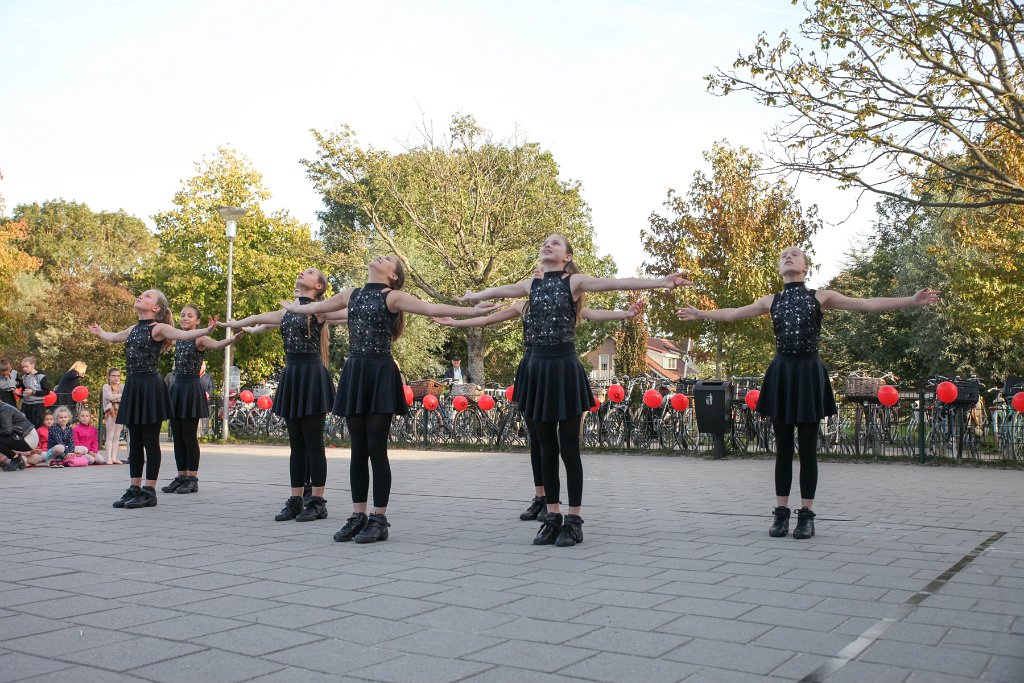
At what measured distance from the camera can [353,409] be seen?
672 centimetres

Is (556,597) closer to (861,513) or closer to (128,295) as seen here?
(861,513)

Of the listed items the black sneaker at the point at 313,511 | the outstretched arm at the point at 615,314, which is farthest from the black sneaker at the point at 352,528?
the outstretched arm at the point at 615,314

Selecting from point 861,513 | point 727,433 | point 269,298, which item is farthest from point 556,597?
point 269,298

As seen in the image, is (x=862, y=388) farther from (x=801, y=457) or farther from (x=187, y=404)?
(x=187, y=404)

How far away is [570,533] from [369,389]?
5.66 ft

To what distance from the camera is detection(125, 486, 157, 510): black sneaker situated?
8.74m

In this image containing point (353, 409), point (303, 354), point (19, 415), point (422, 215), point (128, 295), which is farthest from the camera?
point (128, 295)

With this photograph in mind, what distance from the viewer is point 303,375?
26.3 ft

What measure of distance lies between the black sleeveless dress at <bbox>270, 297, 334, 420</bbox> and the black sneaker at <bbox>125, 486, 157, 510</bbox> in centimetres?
178

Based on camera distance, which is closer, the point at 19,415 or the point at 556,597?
the point at 556,597

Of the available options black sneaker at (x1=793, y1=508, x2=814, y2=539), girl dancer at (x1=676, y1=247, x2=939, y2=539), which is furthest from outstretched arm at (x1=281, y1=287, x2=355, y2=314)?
black sneaker at (x1=793, y1=508, x2=814, y2=539)

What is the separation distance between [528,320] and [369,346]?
45.9 inches

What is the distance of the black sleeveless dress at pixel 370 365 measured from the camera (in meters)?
6.75

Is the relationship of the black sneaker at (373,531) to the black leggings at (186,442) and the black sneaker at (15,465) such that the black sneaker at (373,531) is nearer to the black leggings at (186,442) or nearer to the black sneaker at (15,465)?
the black leggings at (186,442)
